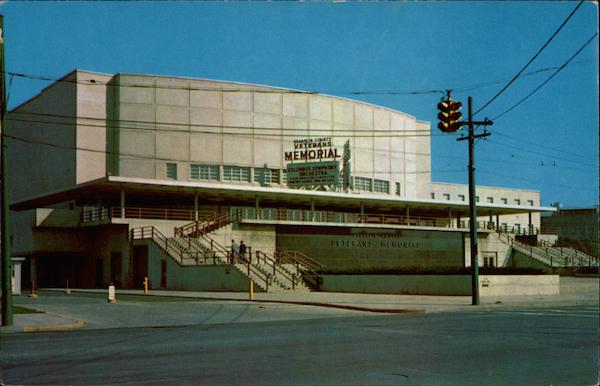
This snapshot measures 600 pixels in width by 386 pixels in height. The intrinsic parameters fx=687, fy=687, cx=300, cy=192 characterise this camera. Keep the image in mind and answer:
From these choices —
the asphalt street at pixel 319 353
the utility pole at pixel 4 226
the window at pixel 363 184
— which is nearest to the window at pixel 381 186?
the window at pixel 363 184

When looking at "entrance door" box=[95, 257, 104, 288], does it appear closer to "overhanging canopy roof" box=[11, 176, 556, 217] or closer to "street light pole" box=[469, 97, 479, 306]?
"overhanging canopy roof" box=[11, 176, 556, 217]

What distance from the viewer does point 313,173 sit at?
6219 cm

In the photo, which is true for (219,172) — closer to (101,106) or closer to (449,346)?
(101,106)

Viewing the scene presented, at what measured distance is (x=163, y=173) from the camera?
203 ft

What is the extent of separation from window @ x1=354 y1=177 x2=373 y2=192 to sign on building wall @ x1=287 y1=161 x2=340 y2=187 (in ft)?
39.7

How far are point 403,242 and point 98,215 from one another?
85.8 feet

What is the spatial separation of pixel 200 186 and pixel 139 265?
26.3ft

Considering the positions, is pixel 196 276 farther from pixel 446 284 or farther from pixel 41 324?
pixel 41 324

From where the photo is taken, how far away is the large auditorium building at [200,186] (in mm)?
50688

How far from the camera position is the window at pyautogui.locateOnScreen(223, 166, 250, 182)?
2552 inches

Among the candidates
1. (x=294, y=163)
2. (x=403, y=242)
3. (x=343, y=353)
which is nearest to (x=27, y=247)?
(x=294, y=163)

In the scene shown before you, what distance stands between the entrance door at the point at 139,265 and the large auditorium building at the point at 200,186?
83 mm

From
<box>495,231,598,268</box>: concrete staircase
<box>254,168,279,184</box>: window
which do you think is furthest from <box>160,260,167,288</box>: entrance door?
<box>495,231,598,268</box>: concrete staircase

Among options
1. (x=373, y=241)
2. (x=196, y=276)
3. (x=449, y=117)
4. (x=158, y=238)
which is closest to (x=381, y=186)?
(x=373, y=241)
